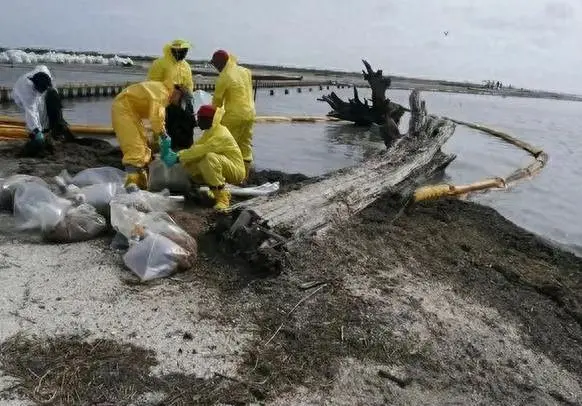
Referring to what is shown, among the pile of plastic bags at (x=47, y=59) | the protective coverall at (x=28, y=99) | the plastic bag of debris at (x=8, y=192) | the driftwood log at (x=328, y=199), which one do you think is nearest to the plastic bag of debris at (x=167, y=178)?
the plastic bag of debris at (x=8, y=192)

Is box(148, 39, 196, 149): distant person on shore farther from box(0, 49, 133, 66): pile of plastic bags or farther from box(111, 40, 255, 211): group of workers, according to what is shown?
box(0, 49, 133, 66): pile of plastic bags

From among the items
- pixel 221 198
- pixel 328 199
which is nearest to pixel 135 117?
pixel 221 198

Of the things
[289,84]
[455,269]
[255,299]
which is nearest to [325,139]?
[455,269]

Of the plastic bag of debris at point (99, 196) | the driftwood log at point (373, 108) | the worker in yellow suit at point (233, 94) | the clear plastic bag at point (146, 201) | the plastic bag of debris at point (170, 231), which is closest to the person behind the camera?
the plastic bag of debris at point (170, 231)

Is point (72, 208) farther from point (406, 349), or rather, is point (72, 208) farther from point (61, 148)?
point (61, 148)

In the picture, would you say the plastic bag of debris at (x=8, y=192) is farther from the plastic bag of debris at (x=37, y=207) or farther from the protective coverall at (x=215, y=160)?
the protective coverall at (x=215, y=160)

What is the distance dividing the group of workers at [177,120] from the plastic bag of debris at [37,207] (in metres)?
1.14

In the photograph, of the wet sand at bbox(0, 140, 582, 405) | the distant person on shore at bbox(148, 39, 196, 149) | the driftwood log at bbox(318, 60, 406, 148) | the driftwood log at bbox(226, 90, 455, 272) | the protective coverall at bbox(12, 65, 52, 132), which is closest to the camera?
the wet sand at bbox(0, 140, 582, 405)

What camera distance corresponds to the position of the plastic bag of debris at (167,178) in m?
6.16

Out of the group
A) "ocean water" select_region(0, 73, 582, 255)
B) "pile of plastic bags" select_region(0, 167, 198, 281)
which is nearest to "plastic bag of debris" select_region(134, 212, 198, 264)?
"pile of plastic bags" select_region(0, 167, 198, 281)

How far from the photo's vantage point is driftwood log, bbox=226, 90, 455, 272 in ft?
15.5

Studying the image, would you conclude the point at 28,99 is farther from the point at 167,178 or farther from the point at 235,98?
the point at 167,178

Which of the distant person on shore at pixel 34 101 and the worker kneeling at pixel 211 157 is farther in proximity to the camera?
the distant person on shore at pixel 34 101

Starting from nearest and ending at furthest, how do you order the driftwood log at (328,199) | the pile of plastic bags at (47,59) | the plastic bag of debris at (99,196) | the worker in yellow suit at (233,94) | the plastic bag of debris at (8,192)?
1. the driftwood log at (328,199)
2. the plastic bag of debris at (99,196)
3. the plastic bag of debris at (8,192)
4. the worker in yellow suit at (233,94)
5. the pile of plastic bags at (47,59)
